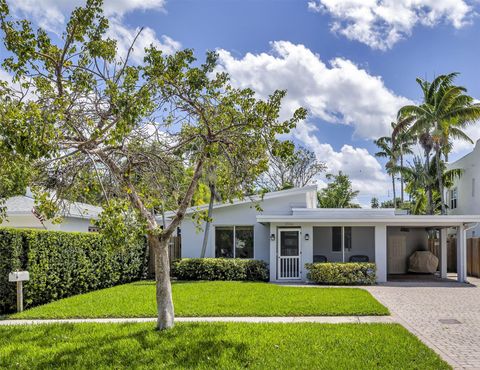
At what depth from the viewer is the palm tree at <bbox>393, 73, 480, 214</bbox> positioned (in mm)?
26031

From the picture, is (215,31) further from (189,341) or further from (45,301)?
(45,301)

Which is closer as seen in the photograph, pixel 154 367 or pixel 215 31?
pixel 154 367

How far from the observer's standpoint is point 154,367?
6785mm

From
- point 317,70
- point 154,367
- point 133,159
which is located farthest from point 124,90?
point 317,70

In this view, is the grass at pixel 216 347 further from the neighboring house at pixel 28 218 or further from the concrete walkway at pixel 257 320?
the neighboring house at pixel 28 218

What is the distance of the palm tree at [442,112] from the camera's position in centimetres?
2603

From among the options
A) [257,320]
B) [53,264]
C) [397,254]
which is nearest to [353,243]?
[397,254]

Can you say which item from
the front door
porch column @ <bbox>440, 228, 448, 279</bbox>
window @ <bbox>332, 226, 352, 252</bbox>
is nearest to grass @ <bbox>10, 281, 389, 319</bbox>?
the front door

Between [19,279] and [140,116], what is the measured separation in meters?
6.19

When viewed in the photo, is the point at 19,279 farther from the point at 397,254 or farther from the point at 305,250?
the point at 397,254

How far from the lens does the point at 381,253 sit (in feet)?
63.0

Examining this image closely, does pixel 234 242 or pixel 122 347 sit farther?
pixel 234 242

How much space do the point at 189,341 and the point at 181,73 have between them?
4.54 meters

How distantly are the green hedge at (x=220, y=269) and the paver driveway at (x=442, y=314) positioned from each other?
463cm
